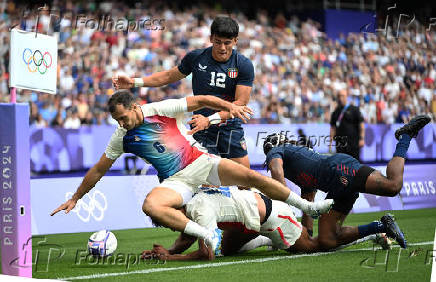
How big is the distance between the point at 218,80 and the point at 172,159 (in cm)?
123

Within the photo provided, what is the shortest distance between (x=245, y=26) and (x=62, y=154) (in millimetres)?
8306

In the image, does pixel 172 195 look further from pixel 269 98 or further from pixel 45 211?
pixel 269 98

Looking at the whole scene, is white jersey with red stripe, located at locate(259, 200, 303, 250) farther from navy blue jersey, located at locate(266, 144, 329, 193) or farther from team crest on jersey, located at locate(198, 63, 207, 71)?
team crest on jersey, located at locate(198, 63, 207, 71)

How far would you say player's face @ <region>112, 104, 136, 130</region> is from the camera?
6707 mm

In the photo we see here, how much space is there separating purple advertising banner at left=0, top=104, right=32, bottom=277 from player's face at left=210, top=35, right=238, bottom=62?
2779mm

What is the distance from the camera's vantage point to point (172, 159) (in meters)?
7.14

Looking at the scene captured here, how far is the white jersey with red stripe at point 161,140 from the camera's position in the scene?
6.98 m

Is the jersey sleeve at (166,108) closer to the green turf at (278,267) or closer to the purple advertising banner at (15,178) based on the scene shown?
the green turf at (278,267)

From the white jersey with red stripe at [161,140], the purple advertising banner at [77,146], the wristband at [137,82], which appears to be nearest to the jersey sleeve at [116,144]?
the white jersey with red stripe at [161,140]

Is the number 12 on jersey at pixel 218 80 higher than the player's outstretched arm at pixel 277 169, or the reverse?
the number 12 on jersey at pixel 218 80

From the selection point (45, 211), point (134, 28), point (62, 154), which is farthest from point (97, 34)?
point (45, 211)

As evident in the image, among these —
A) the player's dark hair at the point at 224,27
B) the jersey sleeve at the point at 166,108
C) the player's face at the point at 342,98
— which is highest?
the player's dark hair at the point at 224,27

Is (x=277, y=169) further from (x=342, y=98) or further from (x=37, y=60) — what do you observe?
(x=342, y=98)

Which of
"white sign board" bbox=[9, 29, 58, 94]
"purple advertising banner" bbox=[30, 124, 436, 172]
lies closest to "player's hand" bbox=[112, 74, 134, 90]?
"white sign board" bbox=[9, 29, 58, 94]
